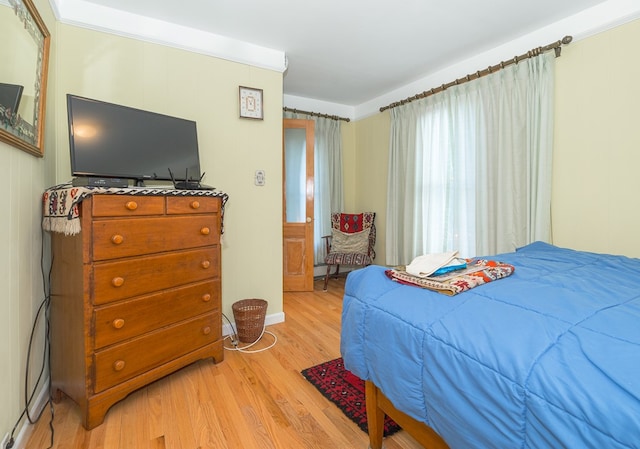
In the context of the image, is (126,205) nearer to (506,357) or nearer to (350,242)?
(506,357)

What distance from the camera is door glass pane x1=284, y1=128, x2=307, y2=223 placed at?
392cm

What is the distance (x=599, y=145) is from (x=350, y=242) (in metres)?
2.72

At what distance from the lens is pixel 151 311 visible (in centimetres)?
179

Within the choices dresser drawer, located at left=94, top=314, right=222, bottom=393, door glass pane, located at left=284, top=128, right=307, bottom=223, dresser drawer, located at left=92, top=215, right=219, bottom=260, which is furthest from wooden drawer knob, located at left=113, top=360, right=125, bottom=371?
door glass pane, located at left=284, top=128, right=307, bottom=223

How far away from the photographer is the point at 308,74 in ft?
11.5

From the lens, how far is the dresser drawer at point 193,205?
1.88m

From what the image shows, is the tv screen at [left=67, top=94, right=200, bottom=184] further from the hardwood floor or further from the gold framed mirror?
the hardwood floor

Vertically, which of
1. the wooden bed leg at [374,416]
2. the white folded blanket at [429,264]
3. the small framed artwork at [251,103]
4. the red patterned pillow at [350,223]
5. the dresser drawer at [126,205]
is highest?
the small framed artwork at [251,103]

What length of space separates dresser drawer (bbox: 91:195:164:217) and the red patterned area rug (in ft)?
4.60

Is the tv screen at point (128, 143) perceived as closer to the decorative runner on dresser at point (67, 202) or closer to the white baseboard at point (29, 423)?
the decorative runner on dresser at point (67, 202)

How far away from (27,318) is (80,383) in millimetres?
422

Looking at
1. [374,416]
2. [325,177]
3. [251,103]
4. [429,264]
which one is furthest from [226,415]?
[325,177]

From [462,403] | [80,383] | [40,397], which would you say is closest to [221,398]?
[80,383]

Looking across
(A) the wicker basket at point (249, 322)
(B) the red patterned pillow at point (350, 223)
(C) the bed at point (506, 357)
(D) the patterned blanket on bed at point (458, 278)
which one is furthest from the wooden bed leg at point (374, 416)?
(B) the red patterned pillow at point (350, 223)
